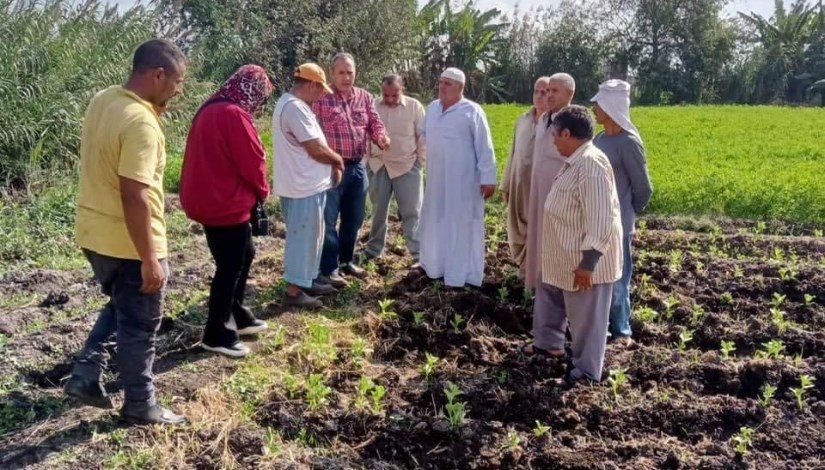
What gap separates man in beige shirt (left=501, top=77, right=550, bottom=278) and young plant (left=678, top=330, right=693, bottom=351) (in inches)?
61.6

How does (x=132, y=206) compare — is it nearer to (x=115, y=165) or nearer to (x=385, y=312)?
(x=115, y=165)

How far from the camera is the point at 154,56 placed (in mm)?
3518

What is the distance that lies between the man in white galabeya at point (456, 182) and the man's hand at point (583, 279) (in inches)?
73.6

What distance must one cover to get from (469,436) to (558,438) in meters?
0.46

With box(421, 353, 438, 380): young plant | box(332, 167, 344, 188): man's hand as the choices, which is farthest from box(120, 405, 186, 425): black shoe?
box(332, 167, 344, 188): man's hand

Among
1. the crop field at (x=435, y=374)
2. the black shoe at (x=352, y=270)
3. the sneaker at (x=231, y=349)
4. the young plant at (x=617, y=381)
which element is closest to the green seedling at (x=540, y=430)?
the crop field at (x=435, y=374)

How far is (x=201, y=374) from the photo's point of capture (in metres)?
4.49

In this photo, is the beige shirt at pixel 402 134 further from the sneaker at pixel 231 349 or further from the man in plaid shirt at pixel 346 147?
the sneaker at pixel 231 349

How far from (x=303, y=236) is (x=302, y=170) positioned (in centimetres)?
50

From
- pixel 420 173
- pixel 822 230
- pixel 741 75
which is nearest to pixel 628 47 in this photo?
pixel 741 75

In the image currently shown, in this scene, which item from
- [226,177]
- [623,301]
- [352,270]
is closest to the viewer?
[226,177]

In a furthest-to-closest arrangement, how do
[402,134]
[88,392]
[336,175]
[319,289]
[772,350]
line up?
[402,134] → [319,289] → [336,175] → [772,350] → [88,392]

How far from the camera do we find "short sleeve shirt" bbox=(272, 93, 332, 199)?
521 cm

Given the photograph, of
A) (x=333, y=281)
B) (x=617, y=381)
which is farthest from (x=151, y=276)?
(x=333, y=281)
